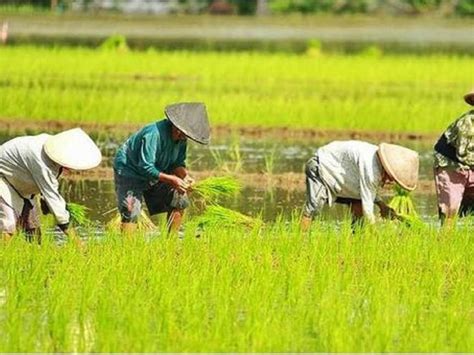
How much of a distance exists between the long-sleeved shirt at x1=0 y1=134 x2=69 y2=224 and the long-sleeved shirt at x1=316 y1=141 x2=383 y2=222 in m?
1.57

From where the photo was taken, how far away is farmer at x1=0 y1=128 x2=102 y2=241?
24.5 feet

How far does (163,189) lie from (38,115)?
6690mm

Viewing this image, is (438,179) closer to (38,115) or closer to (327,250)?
(327,250)

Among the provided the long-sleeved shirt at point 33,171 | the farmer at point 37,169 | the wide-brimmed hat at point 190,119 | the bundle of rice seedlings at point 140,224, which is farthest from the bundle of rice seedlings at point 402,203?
the long-sleeved shirt at point 33,171

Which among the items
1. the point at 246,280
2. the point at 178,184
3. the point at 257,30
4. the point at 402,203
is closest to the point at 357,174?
the point at 178,184

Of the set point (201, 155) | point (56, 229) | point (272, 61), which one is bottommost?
point (272, 61)

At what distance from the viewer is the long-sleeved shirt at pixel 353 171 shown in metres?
8.21

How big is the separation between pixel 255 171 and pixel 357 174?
4.01 meters

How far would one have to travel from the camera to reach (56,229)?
8891 millimetres

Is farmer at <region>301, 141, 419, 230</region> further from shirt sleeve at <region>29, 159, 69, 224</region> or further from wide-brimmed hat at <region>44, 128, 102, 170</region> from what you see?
shirt sleeve at <region>29, 159, 69, 224</region>

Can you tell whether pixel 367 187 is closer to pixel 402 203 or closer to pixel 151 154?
pixel 151 154

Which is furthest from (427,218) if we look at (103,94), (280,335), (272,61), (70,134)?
(272,61)

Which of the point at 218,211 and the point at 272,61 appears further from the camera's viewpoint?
the point at 272,61

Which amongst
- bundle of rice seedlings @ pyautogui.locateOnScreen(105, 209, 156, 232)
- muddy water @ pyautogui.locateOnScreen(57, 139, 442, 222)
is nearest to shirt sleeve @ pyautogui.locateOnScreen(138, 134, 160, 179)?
bundle of rice seedlings @ pyautogui.locateOnScreen(105, 209, 156, 232)
